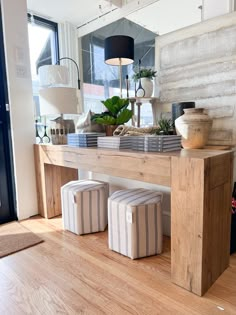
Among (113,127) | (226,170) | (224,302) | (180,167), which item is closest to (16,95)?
(113,127)

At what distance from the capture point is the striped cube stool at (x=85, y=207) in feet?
6.41

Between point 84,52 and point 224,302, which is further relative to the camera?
point 84,52

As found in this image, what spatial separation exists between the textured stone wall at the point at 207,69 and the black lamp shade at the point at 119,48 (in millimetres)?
256

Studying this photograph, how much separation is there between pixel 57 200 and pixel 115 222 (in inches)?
39.1

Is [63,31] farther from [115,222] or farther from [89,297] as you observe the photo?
[89,297]

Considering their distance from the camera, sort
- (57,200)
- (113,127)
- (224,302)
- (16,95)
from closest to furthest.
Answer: (224,302) → (113,127) → (16,95) → (57,200)

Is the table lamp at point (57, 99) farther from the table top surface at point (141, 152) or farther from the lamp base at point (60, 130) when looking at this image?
the table top surface at point (141, 152)

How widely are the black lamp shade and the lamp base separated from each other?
731mm

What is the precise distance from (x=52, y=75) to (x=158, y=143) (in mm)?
1395

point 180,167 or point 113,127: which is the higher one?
point 113,127

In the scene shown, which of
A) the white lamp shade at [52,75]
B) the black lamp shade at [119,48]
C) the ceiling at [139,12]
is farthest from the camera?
the white lamp shade at [52,75]

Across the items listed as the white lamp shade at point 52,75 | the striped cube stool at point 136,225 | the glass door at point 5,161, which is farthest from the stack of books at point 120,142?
the glass door at point 5,161

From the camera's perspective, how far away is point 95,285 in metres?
1.36

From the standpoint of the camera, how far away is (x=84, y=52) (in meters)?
2.93
